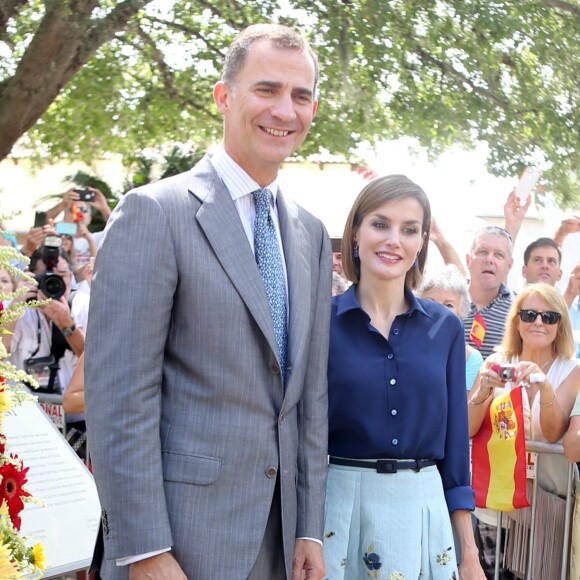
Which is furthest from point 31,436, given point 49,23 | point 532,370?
point 49,23

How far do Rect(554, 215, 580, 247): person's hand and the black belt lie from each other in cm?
490

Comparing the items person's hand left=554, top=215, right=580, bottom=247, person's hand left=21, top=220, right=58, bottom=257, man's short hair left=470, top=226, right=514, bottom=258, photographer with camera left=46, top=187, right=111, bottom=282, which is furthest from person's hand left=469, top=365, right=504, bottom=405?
photographer with camera left=46, top=187, right=111, bottom=282

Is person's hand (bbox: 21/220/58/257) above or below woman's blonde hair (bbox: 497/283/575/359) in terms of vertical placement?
above

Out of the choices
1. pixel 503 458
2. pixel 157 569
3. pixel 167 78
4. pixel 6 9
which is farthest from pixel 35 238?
pixel 157 569

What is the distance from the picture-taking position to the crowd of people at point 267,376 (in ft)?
7.51

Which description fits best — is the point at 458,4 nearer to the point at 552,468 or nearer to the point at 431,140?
the point at 431,140

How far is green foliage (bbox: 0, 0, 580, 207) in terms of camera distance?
7.84 m

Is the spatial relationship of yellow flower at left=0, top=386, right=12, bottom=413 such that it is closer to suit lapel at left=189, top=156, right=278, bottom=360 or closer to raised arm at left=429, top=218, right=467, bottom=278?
suit lapel at left=189, top=156, right=278, bottom=360

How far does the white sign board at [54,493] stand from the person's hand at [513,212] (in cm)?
391

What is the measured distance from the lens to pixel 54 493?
12.7ft

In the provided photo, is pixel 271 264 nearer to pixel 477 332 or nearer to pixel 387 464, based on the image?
pixel 387 464

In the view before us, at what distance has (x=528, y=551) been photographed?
4457 millimetres

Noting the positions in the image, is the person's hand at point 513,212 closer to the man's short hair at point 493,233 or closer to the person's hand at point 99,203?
the man's short hair at point 493,233

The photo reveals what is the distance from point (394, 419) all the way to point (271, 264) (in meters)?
0.64
